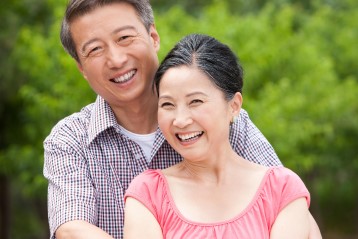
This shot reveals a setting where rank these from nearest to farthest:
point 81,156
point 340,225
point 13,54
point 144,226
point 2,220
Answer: point 144,226 < point 81,156 < point 13,54 < point 2,220 < point 340,225

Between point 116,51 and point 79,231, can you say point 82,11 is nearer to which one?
point 116,51

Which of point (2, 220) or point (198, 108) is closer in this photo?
point (198, 108)

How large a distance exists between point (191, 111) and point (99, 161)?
2.25 ft

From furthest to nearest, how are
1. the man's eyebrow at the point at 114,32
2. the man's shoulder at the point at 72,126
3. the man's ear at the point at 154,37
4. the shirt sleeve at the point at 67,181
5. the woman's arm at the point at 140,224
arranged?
the man's ear at the point at 154,37 < the man's shoulder at the point at 72,126 < the man's eyebrow at the point at 114,32 < the shirt sleeve at the point at 67,181 < the woman's arm at the point at 140,224

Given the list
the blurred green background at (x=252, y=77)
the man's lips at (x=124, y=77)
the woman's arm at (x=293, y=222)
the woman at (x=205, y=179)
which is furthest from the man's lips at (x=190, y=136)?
the blurred green background at (x=252, y=77)

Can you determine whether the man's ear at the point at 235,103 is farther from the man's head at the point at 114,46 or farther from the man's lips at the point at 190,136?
the man's head at the point at 114,46

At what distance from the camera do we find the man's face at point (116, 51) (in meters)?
3.72

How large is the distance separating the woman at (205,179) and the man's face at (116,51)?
330 millimetres

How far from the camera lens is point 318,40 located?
1694 cm

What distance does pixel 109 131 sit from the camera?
3912 mm

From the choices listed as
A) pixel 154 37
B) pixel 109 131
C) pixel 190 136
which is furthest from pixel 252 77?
pixel 190 136

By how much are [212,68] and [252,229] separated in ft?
2.06

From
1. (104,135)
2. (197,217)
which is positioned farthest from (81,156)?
(197,217)

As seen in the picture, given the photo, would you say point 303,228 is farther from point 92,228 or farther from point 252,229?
point 92,228
